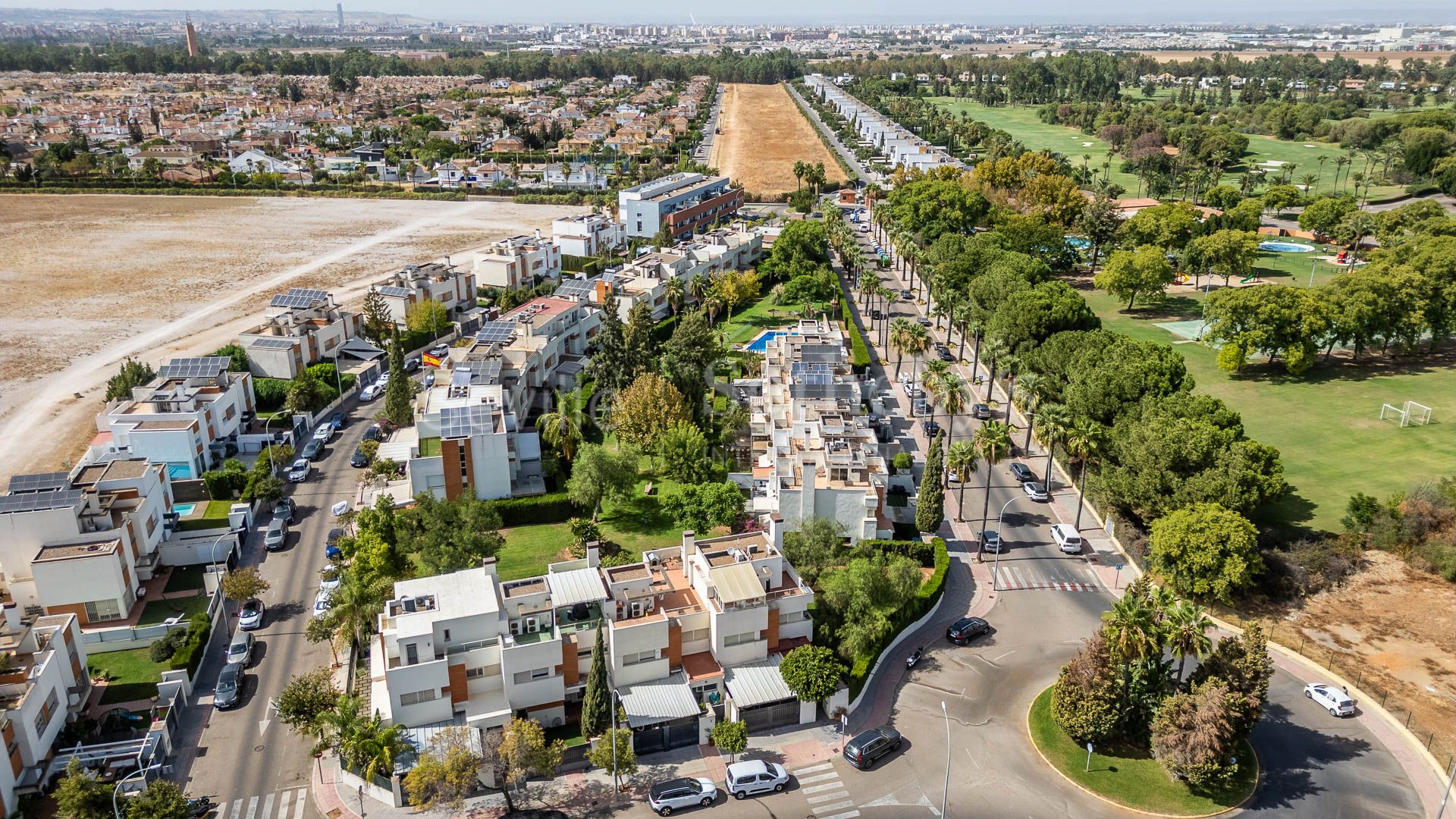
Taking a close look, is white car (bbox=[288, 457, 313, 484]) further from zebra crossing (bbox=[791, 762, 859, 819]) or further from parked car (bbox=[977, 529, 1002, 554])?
parked car (bbox=[977, 529, 1002, 554])

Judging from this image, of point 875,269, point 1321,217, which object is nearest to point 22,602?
point 875,269

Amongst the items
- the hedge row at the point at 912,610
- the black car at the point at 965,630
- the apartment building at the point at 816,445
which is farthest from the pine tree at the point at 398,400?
the black car at the point at 965,630

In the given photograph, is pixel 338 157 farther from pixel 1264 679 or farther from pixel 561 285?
pixel 1264 679

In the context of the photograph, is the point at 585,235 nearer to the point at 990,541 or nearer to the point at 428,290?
the point at 428,290

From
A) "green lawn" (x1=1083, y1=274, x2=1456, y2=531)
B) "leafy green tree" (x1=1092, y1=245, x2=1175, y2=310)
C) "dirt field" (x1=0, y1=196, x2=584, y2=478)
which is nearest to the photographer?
"green lawn" (x1=1083, y1=274, x2=1456, y2=531)

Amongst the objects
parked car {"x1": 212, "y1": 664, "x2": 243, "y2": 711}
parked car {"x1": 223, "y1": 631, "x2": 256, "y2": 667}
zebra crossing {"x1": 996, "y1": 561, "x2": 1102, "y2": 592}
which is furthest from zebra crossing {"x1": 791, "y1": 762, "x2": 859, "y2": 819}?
parked car {"x1": 223, "y1": 631, "x2": 256, "y2": 667}
